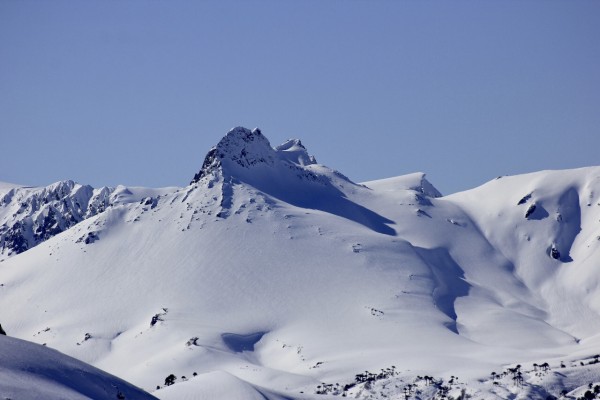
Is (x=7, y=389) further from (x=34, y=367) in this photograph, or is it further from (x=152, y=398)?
(x=152, y=398)

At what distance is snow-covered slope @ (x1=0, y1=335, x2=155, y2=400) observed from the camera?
461 ft

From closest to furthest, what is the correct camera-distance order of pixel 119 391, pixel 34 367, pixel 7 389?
pixel 7 389, pixel 34 367, pixel 119 391

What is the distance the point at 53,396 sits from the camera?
465 ft

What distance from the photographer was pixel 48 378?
5960 inches

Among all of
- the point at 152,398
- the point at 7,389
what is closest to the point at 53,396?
the point at 7,389

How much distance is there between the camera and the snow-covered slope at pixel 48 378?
140500 millimetres

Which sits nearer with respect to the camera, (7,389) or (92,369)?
(7,389)

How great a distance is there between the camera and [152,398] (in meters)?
175

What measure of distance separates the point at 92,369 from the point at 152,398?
11.8 m

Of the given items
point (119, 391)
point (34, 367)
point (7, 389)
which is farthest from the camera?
point (119, 391)

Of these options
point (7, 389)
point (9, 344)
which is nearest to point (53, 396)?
point (7, 389)

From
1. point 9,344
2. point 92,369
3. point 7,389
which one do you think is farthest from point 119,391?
point 7,389

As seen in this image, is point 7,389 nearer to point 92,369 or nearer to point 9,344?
point 9,344

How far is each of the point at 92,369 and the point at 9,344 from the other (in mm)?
16943
